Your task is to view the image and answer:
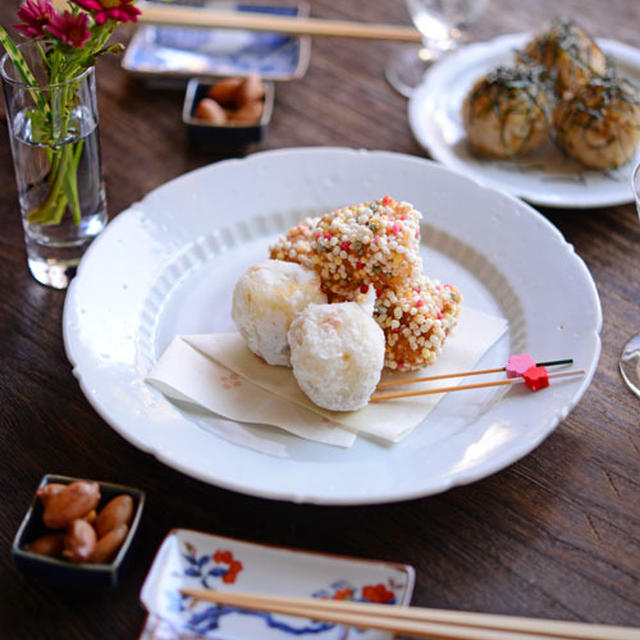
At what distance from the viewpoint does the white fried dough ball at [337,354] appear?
113 cm

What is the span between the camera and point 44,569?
3.25 feet

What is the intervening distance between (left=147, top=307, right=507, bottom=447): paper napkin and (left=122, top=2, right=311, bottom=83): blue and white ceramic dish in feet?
3.13

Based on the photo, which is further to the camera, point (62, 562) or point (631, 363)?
point (631, 363)

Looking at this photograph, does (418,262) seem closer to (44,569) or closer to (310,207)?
(310,207)

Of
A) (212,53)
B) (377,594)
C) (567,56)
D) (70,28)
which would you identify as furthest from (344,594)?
(212,53)

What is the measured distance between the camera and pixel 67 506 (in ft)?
3.34

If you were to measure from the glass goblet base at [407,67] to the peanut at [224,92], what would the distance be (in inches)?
17.3

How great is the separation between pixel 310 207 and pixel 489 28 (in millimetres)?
1089

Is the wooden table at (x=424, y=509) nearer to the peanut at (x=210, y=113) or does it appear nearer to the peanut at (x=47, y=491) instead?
the peanut at (x=47, y=491)

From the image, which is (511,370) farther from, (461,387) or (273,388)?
(273,388)

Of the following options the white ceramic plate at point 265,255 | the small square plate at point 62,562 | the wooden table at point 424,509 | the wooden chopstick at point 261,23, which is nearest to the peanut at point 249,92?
the wooden chopstick at point 261,23

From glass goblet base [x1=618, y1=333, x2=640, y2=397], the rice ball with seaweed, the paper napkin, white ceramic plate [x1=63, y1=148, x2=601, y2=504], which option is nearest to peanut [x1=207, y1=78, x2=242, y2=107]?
white ceramic plate [x1=63, y1=148, x2=601, y2=504]

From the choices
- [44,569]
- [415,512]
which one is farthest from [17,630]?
[415,512]

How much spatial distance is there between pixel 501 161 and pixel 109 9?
3.22 ft
